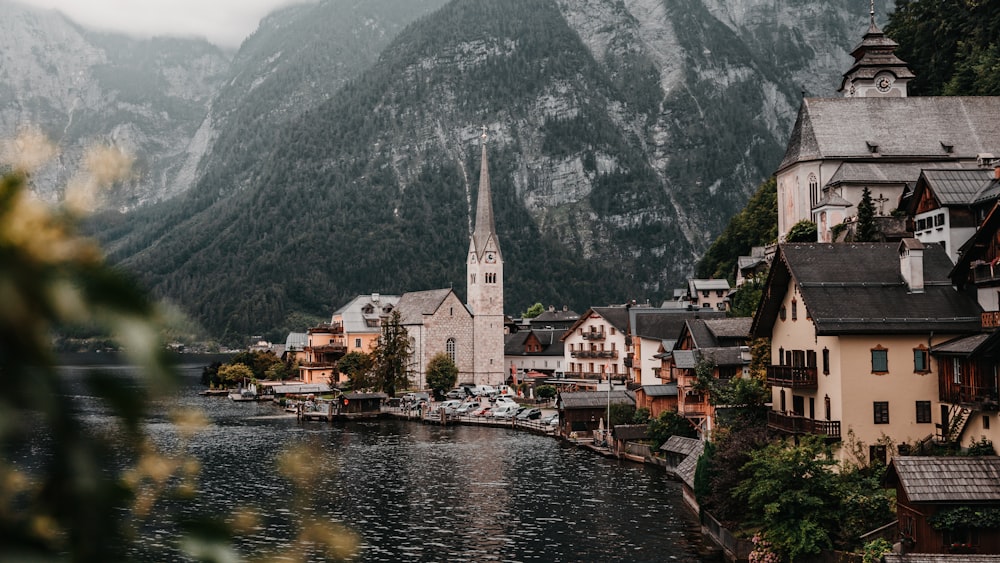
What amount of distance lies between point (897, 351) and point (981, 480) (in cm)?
985

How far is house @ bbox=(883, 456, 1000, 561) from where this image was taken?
3114cm

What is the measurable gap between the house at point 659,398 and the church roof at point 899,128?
2460 cm

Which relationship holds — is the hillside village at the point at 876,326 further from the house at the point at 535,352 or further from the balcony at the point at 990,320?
the house at the point at 535,352

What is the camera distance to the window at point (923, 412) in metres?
40.8

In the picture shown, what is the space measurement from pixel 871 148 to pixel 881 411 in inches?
1810

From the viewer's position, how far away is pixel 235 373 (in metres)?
152

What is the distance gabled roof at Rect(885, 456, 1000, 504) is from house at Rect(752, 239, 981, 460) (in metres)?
7.63

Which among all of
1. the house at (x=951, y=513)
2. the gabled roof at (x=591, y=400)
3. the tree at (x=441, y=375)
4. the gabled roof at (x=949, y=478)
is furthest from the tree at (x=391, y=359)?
the house at (x=951, y=513)

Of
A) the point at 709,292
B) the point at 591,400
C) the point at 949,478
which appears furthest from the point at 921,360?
the point at 709,292

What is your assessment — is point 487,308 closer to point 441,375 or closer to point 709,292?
point 441,375

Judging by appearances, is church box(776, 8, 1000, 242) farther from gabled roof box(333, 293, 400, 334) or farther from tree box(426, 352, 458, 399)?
gabled roof box(333, 293, 400, 334)

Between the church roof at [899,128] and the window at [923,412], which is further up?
the church roof at [899,128]

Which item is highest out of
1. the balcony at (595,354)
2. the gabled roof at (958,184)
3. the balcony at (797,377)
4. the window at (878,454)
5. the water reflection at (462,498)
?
the gabled roof at (958,184)

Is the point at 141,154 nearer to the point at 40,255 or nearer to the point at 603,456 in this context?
the point at 40,255
